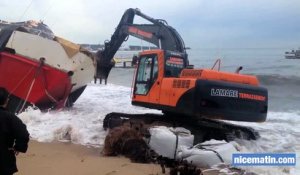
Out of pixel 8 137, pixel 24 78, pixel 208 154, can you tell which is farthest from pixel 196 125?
pixel 8 137

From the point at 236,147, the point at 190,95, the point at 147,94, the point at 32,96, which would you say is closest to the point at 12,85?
the point at 32,96

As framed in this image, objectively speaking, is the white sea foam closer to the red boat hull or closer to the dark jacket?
the red boat hull

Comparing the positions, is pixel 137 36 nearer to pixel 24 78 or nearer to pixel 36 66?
pixel 36 66

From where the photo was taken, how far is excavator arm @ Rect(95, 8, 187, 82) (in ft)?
40.3

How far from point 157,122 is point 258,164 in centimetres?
356

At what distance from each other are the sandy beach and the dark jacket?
7.79 ft

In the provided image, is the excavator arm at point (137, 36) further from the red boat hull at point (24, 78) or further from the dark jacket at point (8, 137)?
the dark jacket at point (8, 137)

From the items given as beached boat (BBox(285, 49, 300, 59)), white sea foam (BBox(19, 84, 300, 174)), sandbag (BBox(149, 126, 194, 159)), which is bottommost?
white sea foam (BBox(19, 84, 300, 174))

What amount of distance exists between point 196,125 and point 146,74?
5.95ft

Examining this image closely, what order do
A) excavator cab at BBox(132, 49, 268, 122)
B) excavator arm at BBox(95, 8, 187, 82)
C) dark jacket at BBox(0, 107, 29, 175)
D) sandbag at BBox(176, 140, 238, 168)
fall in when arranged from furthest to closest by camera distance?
excavator arm at BBox(95, 8, 187, 82) → excavator cab at BBox(132, 49, 268, 122) → sandbag at BBox(176, 140, 238, 168) → dark jacket at BBox(0, 107, 29, 175)

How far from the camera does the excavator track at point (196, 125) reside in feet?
34.5

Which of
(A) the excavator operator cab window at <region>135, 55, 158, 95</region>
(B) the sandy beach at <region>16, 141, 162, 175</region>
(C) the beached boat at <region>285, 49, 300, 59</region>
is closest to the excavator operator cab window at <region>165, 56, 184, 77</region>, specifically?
(A) the excavator operator cab window at <region>135, 55, 158, 95</region>

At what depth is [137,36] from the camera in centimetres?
1342

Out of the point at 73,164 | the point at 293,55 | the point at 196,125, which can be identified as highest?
the point at 293,55
